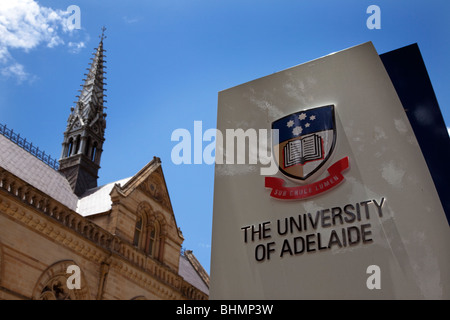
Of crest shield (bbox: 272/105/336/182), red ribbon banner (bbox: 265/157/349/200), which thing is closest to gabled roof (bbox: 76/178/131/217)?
crest shield (bbox: 272/105/336/182)

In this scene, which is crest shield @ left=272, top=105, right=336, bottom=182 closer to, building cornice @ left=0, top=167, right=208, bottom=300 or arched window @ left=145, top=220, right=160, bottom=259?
building cornice @ left=0, top=167, right=208, bottom=300

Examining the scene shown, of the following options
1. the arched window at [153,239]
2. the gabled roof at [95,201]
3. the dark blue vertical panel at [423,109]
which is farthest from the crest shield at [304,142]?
the arched window at [153,239]

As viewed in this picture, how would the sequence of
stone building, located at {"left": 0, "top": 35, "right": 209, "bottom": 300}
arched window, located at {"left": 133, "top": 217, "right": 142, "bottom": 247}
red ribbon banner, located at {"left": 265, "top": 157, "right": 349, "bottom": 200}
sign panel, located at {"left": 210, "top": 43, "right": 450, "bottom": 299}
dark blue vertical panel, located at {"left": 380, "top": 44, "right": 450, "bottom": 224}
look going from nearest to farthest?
sign panel, located at {"left": 210, "top": 43, "right": 450, "bottom": 299}
dark blue vertical panel, located at {"left": 380, "top": 44, "right": 450, "bottom": 224}
red ribbon banner, located at {"left": 265, "top": 157, "right": 349, "bottom": 200}
stone building, located at {"left": 0, "top": 35, "right": 209, "bottom": 300}
arched window, located at {"left": 133, "top": 217, "right": 142, "bottom": 247}

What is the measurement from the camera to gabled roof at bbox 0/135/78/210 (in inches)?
923

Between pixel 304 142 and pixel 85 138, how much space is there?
83.7 feet

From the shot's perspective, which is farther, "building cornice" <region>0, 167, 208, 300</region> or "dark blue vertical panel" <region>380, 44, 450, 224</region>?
"building cornice" <region>0, 167, 208, 300</region>

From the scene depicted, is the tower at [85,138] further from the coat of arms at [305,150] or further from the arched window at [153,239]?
the coat of arms at [305,150]

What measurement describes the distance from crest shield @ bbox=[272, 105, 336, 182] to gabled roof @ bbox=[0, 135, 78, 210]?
17075 millimetres

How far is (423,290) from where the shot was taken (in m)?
6.84

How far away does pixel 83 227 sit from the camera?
21.8 m
